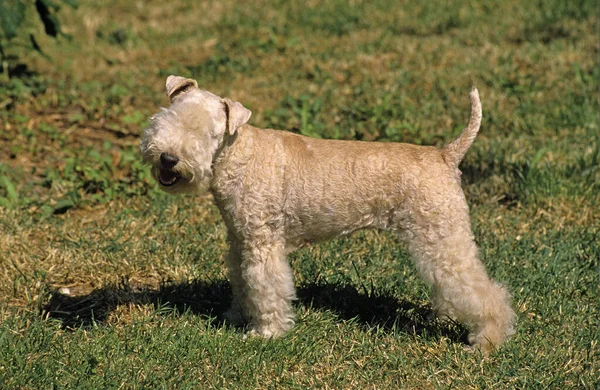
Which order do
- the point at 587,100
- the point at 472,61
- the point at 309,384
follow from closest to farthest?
the point at 309,384
the point at 587,100
the point at 472,61

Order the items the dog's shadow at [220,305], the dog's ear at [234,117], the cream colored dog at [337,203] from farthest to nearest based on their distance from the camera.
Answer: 1. the dog's shadow at [220,305]
2. the cream colored dog at [337,203]
3. the dog's ear at [234,117]

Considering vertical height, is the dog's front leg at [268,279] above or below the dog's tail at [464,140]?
below

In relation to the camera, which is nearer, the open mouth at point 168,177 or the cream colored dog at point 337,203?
the open mouth at point 168,177

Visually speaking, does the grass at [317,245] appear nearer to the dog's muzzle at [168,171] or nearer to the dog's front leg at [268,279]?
the dog's front leg at [268,279]

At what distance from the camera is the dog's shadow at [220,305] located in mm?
4598

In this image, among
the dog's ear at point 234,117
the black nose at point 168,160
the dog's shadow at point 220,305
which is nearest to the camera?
the black nose at point 168,160

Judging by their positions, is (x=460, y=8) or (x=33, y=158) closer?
(x=33, y=158)

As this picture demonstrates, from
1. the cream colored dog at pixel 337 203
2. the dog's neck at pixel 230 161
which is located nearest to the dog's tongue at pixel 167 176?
the cream colored dog at pixel 337 203

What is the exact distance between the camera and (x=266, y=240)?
4.26 metres

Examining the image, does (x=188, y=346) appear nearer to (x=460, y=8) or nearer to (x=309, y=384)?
(x=309, y=384)

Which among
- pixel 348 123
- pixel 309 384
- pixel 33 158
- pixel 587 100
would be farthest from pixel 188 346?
pixel 587 100

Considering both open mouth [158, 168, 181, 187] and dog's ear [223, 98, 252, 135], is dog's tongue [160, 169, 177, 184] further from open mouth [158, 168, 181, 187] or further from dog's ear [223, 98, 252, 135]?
dog's ear [223, 98, 252, 135]

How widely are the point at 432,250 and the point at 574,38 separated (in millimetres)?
6092

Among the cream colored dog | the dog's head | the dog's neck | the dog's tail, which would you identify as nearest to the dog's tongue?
the dog's head
